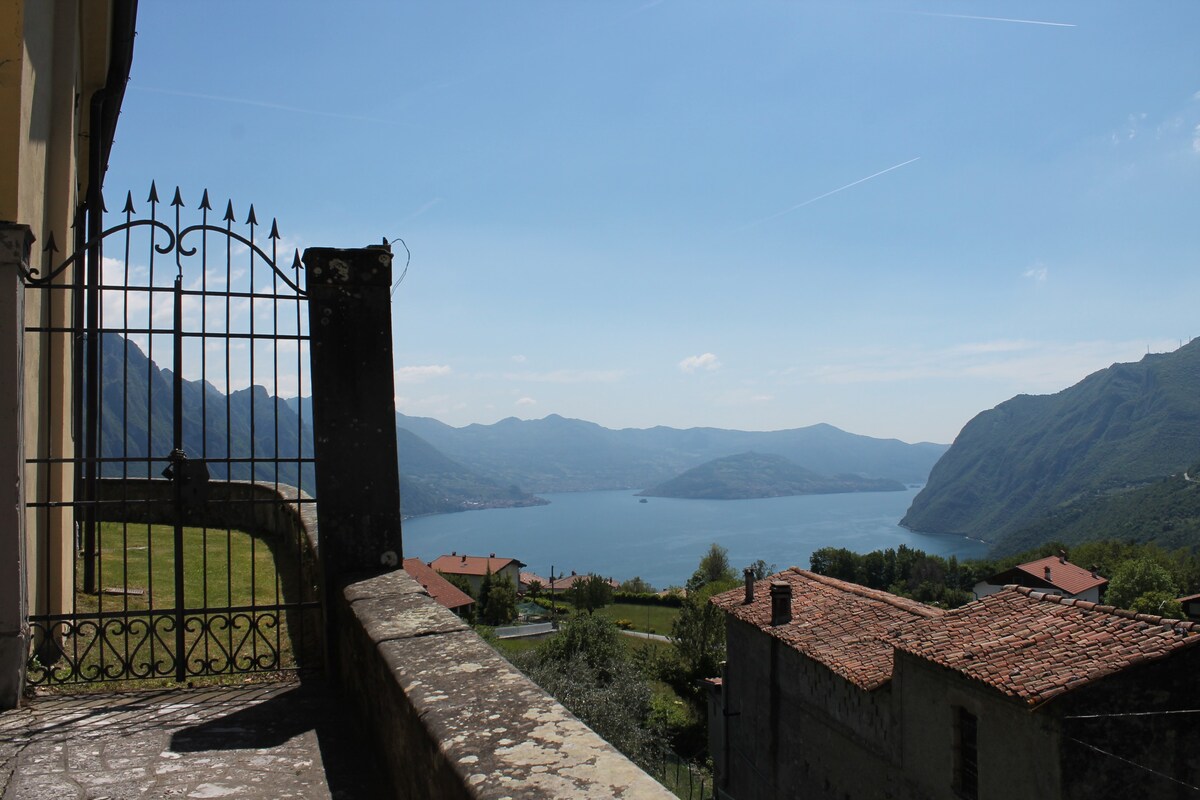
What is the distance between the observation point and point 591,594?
229ft

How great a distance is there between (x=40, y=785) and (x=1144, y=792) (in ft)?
45.6

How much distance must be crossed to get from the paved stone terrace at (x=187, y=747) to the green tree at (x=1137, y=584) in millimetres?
66802

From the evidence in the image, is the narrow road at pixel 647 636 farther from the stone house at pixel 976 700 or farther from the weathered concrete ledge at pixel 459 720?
the weathered concrete ledge at pixel 459 720

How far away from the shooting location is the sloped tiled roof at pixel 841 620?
53.9ft

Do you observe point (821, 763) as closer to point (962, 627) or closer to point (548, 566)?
point (962, 627)

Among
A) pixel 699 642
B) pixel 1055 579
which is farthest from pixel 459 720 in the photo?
pixel 1055 579

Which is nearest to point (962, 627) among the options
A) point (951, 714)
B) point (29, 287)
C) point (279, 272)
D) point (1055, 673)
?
point (951, 714)

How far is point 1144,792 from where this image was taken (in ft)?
39.5

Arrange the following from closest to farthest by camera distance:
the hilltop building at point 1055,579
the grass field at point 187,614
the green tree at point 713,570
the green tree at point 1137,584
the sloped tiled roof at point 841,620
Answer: the grass field at point 187,614, the sloped tiled roof at point 841,620, the hilltop building at point 1055,579, the green tree at point 1137,584, the green tree at point 713,570

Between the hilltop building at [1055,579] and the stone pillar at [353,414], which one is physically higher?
the stone pillar at [353,414]

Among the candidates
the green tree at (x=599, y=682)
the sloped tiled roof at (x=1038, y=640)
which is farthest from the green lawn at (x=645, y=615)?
A: the sloped tiled roof at (x=1038, y=640)

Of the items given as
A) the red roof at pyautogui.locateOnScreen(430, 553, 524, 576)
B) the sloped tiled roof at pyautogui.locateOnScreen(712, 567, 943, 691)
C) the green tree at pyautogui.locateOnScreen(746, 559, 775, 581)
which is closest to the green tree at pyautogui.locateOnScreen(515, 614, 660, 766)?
the sloped tiled roof at pyautogui.locateOnScreen(712, 567, 943, 691)

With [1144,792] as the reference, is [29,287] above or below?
above

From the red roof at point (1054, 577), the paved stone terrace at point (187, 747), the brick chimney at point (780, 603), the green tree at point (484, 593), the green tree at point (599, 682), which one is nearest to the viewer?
the paved stone terrace at point (187, 747)
